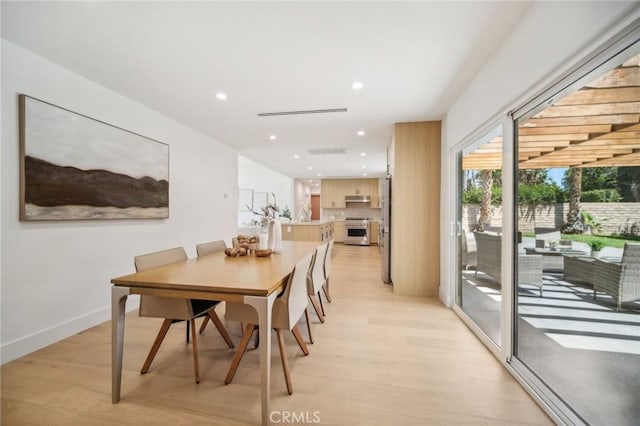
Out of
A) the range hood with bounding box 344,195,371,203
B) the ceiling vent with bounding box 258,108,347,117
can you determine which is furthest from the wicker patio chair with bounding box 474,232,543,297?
the range hood with bounding box 344,195,371,203

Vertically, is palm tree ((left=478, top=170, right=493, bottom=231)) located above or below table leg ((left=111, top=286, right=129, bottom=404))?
above

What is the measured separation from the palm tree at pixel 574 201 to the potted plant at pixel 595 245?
0.28ft

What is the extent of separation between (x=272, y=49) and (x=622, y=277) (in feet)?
8.49

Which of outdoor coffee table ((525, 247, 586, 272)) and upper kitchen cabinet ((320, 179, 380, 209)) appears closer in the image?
outdoor coffee table ((525, 247, 586, 272))

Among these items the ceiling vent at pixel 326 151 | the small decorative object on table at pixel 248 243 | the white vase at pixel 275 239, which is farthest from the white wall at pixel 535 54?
the ceiling vent at pixel 326 151

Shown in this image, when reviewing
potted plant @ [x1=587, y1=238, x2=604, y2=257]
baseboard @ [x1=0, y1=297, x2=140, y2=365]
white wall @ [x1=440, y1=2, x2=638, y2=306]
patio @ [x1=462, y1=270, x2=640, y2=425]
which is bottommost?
baseboard @ [x1=0, y1=297, x2=140, y2=365]

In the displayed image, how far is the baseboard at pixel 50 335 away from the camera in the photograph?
77.3 inches

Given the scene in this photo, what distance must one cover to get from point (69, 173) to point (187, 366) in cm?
211

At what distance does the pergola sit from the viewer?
111 centimetres

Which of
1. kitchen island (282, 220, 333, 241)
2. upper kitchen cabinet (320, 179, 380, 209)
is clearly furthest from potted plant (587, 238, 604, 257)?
upper kitchen cabinet (320, 179, 380, 209)

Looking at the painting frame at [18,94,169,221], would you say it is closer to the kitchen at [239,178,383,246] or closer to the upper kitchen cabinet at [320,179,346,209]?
the kitchen at [239,178,383,246]

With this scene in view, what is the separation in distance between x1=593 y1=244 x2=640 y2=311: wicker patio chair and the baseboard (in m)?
4.07

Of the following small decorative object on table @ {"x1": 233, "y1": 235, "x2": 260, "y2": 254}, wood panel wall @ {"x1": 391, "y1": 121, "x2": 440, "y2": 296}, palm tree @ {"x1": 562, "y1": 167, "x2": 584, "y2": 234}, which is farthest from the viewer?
wood panel wall @ {"x1": 391, "y1": 121, "x2": 440, "y2": 296}

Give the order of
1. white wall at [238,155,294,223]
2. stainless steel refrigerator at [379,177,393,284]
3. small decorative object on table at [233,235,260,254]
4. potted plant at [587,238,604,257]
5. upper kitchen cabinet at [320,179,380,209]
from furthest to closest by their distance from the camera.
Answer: upper kitchen cabinet at [320,179,380,209] → white wall at [238,155,294,223] → stainless steel refrigerator at [379,177,393,284] → small decorative object on table at [233,235,260,254] → potted plant at [587,238,604,257]
